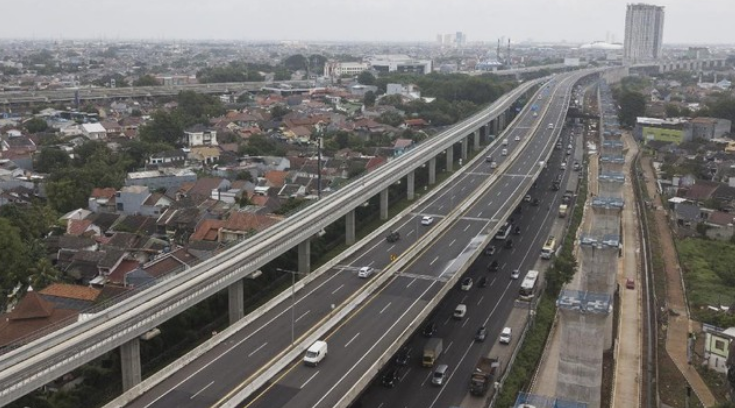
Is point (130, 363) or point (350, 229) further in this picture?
point (350, 229)

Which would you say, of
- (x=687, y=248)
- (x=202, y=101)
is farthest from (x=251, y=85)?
(x=687, y=248)

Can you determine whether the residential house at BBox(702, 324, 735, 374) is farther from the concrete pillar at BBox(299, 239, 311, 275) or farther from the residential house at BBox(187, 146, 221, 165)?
the residential house at BBox(187, 146, 221, 165)

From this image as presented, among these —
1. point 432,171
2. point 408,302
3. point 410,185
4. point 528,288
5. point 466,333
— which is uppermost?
point 432,171

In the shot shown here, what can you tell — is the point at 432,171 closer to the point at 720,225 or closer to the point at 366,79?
the point at 720,225

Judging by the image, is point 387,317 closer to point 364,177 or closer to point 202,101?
point 364,177

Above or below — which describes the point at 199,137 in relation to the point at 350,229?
above

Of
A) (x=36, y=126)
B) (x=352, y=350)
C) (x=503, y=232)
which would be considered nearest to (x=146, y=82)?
(x=36, y=126)
